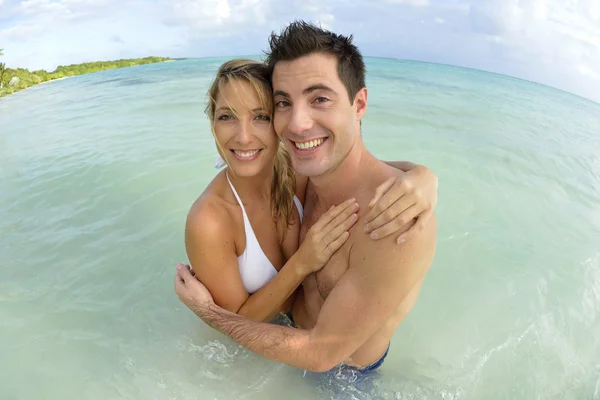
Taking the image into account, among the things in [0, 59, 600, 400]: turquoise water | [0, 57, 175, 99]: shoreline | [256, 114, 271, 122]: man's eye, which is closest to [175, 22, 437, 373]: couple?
[256, 114, 271, 122]: man's eye

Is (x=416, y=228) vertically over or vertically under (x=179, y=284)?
over

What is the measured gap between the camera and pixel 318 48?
2410 mm

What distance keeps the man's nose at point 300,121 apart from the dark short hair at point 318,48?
1.08ft

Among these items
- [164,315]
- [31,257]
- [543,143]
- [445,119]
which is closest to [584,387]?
[164,315]

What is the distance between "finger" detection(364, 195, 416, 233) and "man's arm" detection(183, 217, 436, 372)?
0.11 metres

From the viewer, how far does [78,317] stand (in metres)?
4.04

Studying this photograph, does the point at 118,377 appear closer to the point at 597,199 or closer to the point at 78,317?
the point at 78,317

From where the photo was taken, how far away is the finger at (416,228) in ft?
6.93

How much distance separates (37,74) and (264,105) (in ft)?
133

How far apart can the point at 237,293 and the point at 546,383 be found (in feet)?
9.74

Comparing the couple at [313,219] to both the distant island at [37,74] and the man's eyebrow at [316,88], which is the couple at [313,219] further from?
the distant island at [37,74]

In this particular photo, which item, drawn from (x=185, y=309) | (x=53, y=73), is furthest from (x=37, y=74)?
(x=185, y=309)

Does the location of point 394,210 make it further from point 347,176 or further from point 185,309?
point 185,309

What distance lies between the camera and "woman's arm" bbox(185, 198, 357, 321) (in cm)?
250
